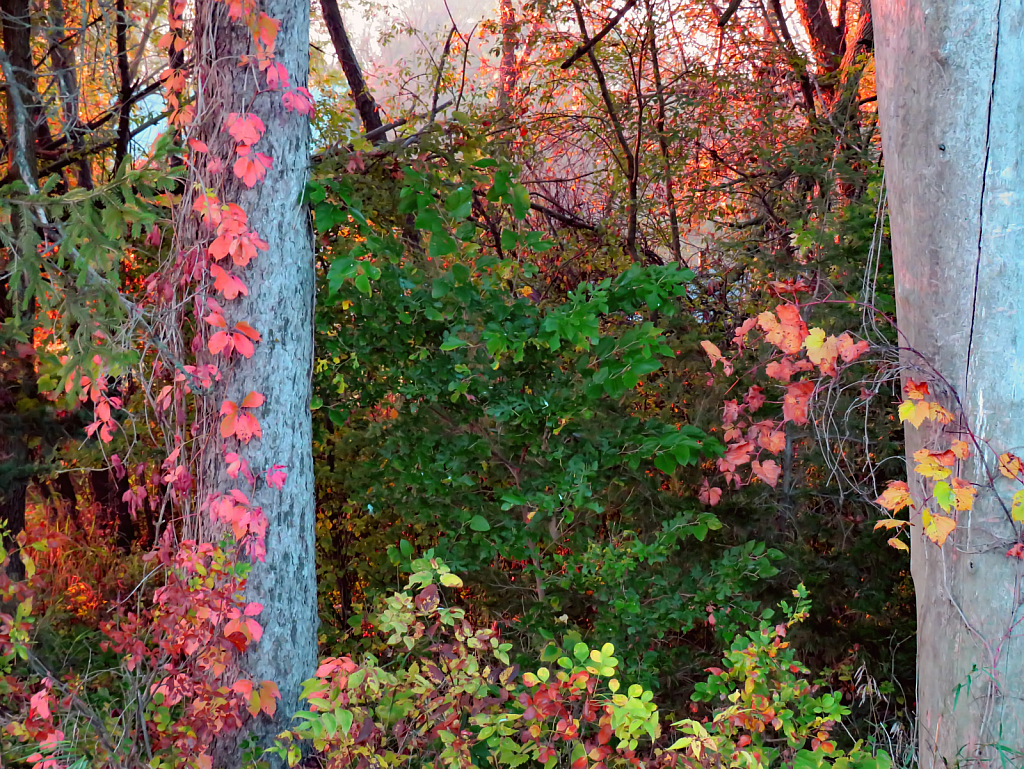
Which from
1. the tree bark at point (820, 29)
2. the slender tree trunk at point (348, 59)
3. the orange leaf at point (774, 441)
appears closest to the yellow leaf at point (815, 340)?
the orange leaf at point (774, 441)

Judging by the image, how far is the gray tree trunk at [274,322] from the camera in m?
3.37

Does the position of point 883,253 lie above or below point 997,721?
above

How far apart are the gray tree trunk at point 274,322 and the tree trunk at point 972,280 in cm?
236

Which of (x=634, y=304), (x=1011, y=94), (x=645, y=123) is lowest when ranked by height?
(x=634, y=304)

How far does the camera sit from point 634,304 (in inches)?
157

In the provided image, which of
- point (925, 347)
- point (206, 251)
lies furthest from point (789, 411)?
point (206, 251)

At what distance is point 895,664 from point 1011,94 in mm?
3330

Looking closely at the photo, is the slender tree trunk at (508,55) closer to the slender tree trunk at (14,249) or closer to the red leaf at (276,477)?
the slender tree trunk at (14,249)

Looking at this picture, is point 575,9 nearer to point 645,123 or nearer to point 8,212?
point 645,123

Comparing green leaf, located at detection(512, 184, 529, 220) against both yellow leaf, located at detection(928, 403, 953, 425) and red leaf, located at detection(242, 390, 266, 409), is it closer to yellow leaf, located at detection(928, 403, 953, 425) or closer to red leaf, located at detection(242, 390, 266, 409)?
red leaf, located at detection(242, 390, 266, 409)

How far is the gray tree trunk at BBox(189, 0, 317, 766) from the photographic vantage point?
11.0 ft

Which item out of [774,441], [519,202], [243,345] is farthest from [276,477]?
[774,441]

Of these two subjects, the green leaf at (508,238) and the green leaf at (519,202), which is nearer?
the green leaf at (508,238)

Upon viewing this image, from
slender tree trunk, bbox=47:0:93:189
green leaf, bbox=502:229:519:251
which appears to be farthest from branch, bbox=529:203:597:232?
slender tree trunk, bbox=47:0:93:189
